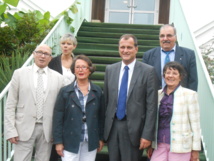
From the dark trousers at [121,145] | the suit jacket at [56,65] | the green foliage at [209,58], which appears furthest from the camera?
the green foliage at [209,58]

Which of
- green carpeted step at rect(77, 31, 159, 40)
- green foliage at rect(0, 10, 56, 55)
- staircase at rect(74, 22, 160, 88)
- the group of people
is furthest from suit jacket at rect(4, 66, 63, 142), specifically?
green carpeted step at rect(77, 31, 159, 40)

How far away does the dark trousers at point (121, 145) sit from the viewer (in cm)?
318

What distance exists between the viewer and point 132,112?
3152 mm

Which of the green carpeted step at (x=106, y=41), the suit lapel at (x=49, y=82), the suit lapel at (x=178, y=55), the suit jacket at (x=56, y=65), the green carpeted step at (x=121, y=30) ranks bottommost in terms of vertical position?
the suit lapel at (x=49, y=82)

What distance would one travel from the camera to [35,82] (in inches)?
133

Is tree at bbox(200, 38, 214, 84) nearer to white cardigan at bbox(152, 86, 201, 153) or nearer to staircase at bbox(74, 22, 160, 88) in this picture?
staircase at bbox(74, 22, 160, 88)

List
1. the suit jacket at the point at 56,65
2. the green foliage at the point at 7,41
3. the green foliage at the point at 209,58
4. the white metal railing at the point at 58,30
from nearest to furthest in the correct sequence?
the suit jacket at the point at 56,65 < the white metal railing at the point at 58,30 < the green foliage at the point at 7,41 < the green foliage at the point at 209,58

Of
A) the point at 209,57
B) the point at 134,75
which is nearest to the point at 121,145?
the point at 134,75

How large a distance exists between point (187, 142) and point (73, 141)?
1037 millimetres

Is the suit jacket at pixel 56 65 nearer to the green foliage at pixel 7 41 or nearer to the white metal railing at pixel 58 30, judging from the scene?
the white metal railing at pixel 58 30

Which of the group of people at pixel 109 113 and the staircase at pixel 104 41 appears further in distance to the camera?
the staircase at pixel 104 41

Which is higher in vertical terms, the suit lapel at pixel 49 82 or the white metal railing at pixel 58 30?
the white metal railing at pixel 58 30

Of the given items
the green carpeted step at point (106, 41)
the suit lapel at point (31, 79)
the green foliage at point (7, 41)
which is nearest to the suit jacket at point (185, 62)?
the suit lapel at point (31, 79)

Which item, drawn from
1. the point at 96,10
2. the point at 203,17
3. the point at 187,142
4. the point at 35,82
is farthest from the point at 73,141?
the point at 96,10
